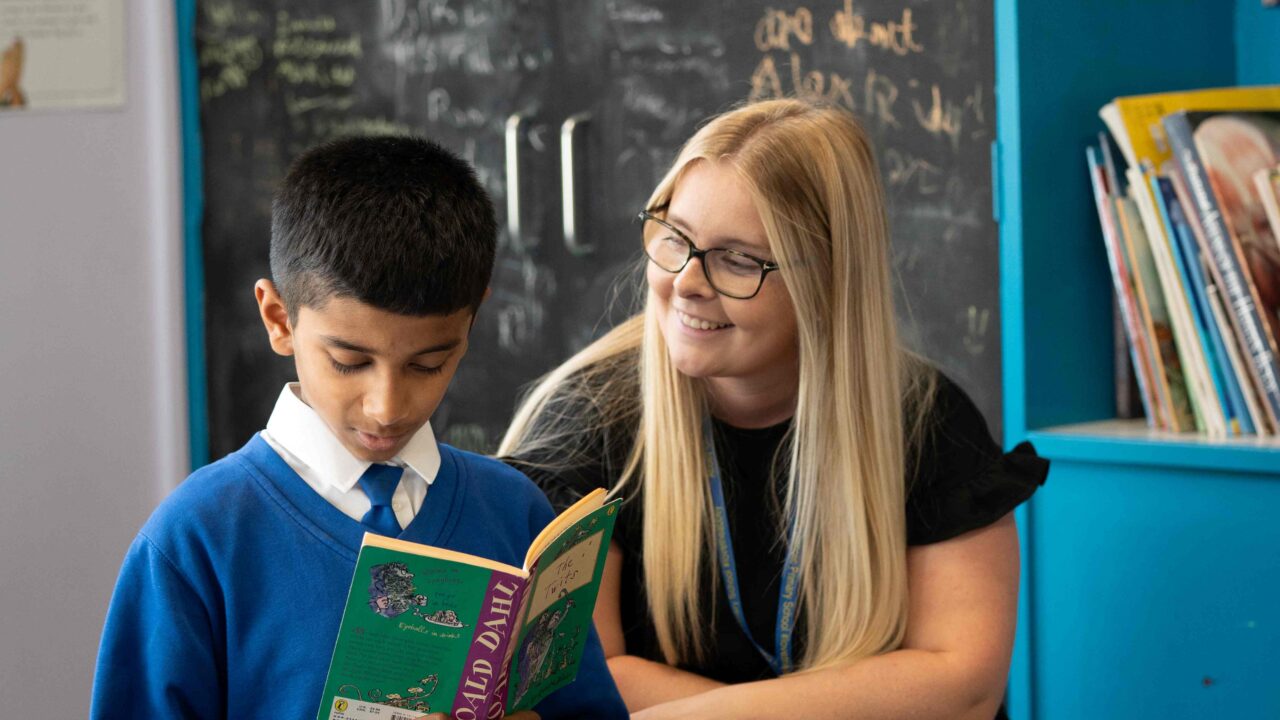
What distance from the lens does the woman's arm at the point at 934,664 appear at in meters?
1.38

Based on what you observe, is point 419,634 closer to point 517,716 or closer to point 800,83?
point 517,716

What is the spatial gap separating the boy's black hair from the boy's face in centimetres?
1

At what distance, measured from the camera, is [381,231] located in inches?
→ 40.1

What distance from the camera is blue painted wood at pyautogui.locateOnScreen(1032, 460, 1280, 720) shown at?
170cm

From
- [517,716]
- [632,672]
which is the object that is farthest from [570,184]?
Answer: [517,716]

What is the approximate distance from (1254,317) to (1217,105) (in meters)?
0.29

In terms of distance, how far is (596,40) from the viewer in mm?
2613

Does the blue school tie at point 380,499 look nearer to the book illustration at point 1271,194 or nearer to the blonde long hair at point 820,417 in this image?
the blonde long hair at point 820,417

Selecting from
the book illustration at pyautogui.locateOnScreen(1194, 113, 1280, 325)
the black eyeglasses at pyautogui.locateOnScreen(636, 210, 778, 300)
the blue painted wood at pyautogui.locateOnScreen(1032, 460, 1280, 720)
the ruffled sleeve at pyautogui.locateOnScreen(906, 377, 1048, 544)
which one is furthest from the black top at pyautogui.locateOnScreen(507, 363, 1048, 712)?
the book illustration at pyautogui.locateOnScreen(1194, 113, 1280, 325)

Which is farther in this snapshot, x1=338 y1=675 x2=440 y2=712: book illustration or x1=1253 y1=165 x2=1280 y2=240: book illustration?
x1=1253 y1=165 x2=1280 y2=240: book illustration

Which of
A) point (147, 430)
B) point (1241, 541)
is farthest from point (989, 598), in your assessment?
point (147, 430)

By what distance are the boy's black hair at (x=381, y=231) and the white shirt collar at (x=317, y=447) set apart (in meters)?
0.08

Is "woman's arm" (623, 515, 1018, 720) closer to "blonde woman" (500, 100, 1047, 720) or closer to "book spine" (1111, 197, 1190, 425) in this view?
"blonde woman" (500, 100, 1047, 720)

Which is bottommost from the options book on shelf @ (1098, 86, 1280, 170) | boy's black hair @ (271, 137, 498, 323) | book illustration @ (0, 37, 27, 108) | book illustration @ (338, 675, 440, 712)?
book illustration @ (338, 675, 440, 712)
